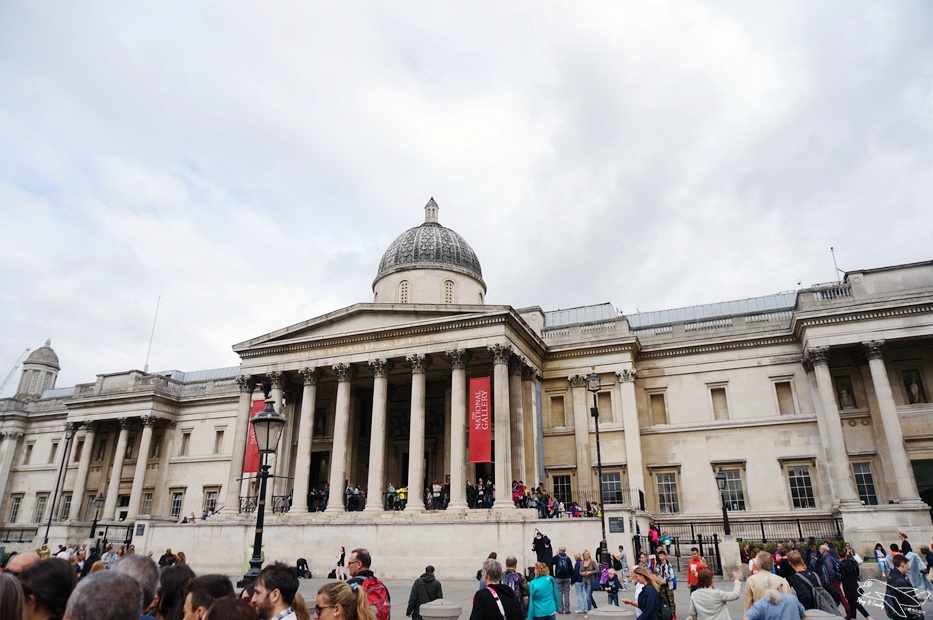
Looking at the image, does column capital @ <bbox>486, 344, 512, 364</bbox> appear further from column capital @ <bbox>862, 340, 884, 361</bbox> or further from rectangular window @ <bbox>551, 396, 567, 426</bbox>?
column capital @ <bbox>862, 340, 884, 361</bbox>

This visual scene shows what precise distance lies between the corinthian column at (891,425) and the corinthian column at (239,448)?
2869 cm

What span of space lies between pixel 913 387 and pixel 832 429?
14.8ft

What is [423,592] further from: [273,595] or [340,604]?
[340,604]

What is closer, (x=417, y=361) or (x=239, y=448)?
(x=417, y=361)

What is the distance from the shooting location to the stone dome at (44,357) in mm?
55928

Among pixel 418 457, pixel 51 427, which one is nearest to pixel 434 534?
pixel 418 457

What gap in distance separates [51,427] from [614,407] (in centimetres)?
4408

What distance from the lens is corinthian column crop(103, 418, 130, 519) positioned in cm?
3944

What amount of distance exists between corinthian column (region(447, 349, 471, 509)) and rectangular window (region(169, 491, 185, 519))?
2502cm

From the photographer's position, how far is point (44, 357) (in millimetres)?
56562

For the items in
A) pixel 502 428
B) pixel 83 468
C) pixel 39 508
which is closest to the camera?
pixel 502 428

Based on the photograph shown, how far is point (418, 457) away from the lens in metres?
25.6

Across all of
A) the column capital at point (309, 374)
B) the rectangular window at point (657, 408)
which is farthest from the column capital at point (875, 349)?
the column capital at point (309, 374)

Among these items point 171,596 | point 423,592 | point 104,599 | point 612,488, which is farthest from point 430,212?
→ point 104,599
